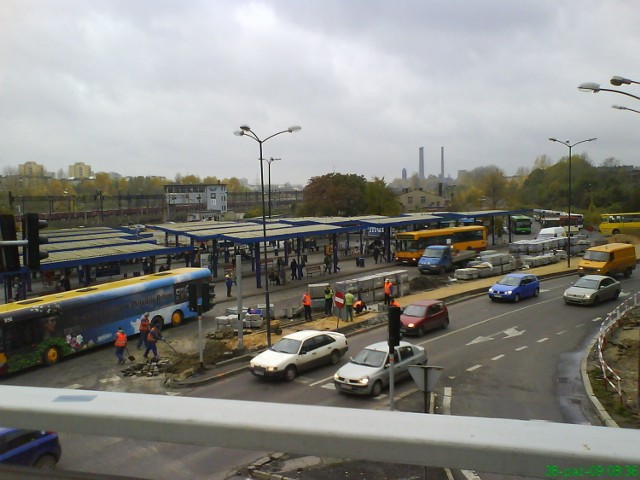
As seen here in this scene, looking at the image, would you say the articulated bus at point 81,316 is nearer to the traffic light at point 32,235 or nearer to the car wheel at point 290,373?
the car wheel at point 290,373

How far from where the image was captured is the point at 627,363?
647 inches

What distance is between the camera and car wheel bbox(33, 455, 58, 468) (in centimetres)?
226

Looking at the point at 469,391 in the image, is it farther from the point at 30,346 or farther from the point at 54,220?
the point at 54,220

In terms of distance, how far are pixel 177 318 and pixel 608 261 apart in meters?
24.2

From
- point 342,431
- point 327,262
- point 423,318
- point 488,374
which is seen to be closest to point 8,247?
point 342,431

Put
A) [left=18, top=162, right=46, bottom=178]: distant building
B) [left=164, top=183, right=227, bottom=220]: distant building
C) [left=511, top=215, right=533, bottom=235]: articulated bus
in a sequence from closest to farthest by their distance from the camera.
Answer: [left=511, top=215, right=533, bottom=235]: articulated bus < [left=164, top=183, right=227, bottom=220]: distant building < [left=18, top=162, right=46, bottom=178]: distant building

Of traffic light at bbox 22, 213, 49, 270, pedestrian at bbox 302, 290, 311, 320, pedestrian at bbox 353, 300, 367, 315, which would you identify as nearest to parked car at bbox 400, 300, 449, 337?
pedestrian at bbox 353, 300, 367, 315

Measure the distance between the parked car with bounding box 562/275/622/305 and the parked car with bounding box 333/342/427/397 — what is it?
13.2 m

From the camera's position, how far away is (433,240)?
41.4 metres

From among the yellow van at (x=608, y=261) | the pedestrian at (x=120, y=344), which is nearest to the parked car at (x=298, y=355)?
the pedestrian at (x=120, y=344)

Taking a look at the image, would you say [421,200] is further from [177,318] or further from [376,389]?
[376,389]

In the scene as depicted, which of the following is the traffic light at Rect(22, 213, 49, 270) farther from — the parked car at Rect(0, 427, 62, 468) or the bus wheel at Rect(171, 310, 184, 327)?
the bus wheel at Rect(171, 310, 184, 327)

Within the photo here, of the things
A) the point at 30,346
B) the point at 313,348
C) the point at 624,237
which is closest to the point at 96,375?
the point at 30,346

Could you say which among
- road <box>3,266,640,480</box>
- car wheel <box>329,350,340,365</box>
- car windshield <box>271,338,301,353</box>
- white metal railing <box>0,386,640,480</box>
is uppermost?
white metal railing <box>0,386,640,480</box>
